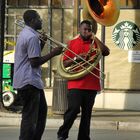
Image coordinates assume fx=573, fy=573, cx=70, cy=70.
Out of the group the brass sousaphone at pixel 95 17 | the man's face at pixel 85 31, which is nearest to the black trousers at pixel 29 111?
the brass sousaphone at pixel 95 17

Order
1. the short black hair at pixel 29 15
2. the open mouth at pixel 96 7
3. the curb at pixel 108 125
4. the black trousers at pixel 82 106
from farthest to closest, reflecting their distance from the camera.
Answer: the curb at pixel 108 125 → the open mouth at pixel 96 7 → the black trousers at pixel 82 106 → the short black hair at pixel 29 15

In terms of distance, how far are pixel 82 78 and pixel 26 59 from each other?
54.2 inches

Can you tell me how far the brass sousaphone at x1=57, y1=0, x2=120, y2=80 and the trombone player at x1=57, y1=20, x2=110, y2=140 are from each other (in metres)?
0.08

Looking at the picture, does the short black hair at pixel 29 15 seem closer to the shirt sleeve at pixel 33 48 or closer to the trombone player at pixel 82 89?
the shirt sleeve at pixel 33 48

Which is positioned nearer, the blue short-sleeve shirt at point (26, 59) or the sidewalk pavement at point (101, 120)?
the blue short-sleeve shirt at point (26, 59)

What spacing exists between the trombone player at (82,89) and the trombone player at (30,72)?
1.15 metres

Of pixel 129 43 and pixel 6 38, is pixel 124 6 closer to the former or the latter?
→ pixel 129 43

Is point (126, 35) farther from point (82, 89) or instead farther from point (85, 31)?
point (82, 89)

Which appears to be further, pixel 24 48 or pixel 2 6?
pixel 2 6

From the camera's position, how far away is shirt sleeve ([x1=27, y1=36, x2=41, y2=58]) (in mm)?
6484

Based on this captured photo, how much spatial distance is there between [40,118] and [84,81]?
116 centimetres

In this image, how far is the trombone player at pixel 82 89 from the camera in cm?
773

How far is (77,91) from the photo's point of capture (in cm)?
774

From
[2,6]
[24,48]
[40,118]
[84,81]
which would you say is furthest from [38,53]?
[2,6]
